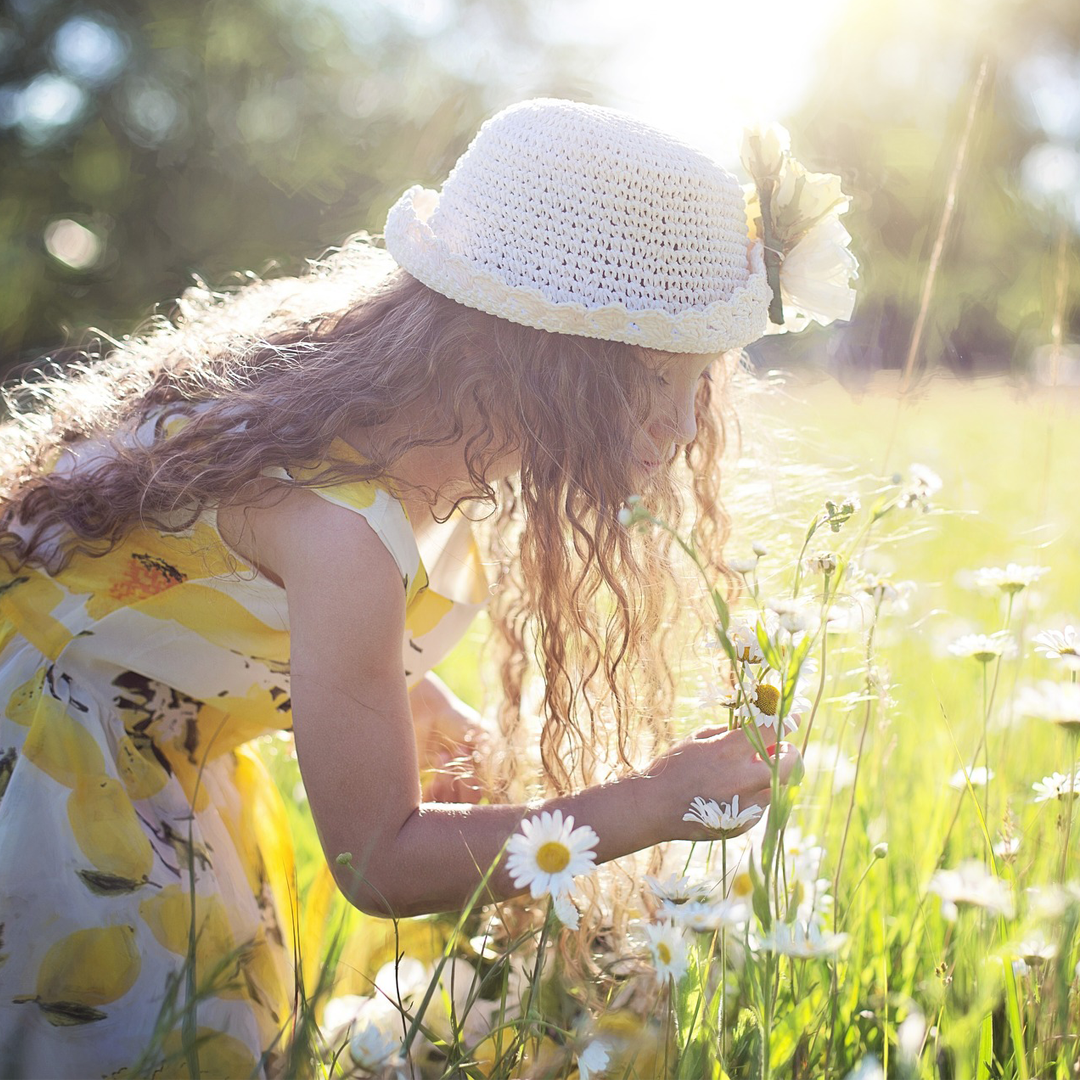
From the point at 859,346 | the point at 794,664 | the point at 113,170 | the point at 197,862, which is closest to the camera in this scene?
the point at 794,664

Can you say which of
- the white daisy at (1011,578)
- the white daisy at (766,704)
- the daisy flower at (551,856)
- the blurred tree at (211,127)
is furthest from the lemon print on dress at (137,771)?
the blurred tree at (211,127)

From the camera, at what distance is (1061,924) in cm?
97

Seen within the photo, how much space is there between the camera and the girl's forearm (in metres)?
1.09

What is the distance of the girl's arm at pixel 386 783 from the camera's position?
3.59 feet

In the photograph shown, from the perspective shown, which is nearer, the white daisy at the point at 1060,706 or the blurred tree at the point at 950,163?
the white daisy at the point at 1060,706

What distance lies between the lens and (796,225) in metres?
1.36

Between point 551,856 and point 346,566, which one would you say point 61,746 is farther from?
point 551,856

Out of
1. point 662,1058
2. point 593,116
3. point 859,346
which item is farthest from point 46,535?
point 859,346

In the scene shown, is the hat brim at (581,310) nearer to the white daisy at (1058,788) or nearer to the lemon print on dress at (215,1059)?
the white daisy at (1058,788)

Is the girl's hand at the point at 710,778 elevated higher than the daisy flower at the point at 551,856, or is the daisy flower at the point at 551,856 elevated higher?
the girl's hand at the point at 710,778

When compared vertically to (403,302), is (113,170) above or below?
above

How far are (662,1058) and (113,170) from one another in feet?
31.2

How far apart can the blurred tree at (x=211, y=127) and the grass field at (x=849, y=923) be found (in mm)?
6834

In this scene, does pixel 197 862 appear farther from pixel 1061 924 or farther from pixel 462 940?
pixel 1061 924
